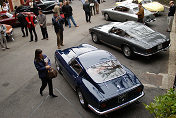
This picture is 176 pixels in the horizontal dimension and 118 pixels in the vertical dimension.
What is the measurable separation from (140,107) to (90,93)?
1.66 meters

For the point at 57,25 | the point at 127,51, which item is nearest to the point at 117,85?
the point at 127,51

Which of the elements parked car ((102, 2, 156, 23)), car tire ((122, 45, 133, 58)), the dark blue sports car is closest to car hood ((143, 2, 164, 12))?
parked car ((102, 2, 156, 23))

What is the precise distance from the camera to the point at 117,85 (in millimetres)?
5402

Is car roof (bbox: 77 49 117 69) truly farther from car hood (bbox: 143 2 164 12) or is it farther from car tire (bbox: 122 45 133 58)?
car hood (bbox: 143 2 164 12)

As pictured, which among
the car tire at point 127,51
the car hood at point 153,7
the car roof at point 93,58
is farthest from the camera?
the car hood at point 153,7

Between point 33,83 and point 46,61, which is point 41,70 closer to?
point 46,61

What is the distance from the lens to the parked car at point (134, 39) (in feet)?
26.8

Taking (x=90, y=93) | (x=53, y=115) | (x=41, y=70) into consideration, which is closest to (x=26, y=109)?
(x=53, y=115)

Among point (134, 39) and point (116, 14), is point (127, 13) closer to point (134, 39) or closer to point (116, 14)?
point (116, 14)

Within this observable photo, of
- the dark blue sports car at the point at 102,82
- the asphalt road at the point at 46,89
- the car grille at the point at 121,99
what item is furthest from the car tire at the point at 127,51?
the car grille at the point at 121,99

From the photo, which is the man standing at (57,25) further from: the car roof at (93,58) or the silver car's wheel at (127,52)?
the car roof at (93,58)

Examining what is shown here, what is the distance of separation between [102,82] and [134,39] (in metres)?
3.86

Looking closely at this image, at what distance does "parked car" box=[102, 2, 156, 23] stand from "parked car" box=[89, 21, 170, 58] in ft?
12.1

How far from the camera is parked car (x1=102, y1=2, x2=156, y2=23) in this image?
13.1 meters
